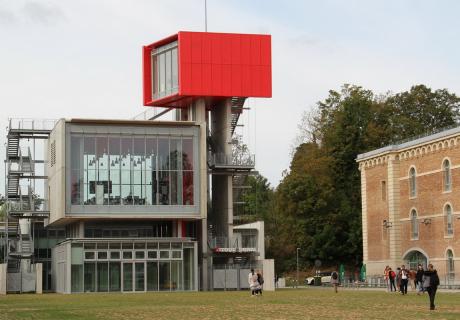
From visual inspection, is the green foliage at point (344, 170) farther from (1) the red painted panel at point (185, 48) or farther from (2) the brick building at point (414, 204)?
(1) the red painted panel at point (185, 48)

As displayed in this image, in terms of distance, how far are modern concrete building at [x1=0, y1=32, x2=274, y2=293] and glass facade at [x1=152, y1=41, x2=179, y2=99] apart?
74 millimetres

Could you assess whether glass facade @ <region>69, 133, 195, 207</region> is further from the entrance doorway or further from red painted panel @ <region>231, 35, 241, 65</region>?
the entrance doorway

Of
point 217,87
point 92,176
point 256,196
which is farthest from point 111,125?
point 256,196

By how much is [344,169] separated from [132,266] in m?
33.8

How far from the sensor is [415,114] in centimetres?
9344

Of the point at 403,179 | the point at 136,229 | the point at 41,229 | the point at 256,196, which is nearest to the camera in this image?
the point at 136,229

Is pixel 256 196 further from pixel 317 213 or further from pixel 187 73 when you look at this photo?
pixel 187 73

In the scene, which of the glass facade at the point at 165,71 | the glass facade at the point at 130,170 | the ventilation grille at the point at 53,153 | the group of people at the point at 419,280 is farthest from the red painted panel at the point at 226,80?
the group of people at the point at 419,280

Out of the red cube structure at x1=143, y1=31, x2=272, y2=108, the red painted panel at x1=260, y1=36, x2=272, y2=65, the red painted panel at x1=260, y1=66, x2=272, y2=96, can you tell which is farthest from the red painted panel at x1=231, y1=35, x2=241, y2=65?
the red painted panel at x1=260, y1=66, x2=272, y2=96

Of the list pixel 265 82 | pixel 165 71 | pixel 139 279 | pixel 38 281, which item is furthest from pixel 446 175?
pixel 38 281

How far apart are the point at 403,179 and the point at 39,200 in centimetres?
2806

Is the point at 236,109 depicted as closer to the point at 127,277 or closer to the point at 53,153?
the point at 53,153

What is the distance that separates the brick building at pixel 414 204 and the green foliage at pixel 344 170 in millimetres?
10800

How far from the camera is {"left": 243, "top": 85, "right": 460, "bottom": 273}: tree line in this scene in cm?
9188
